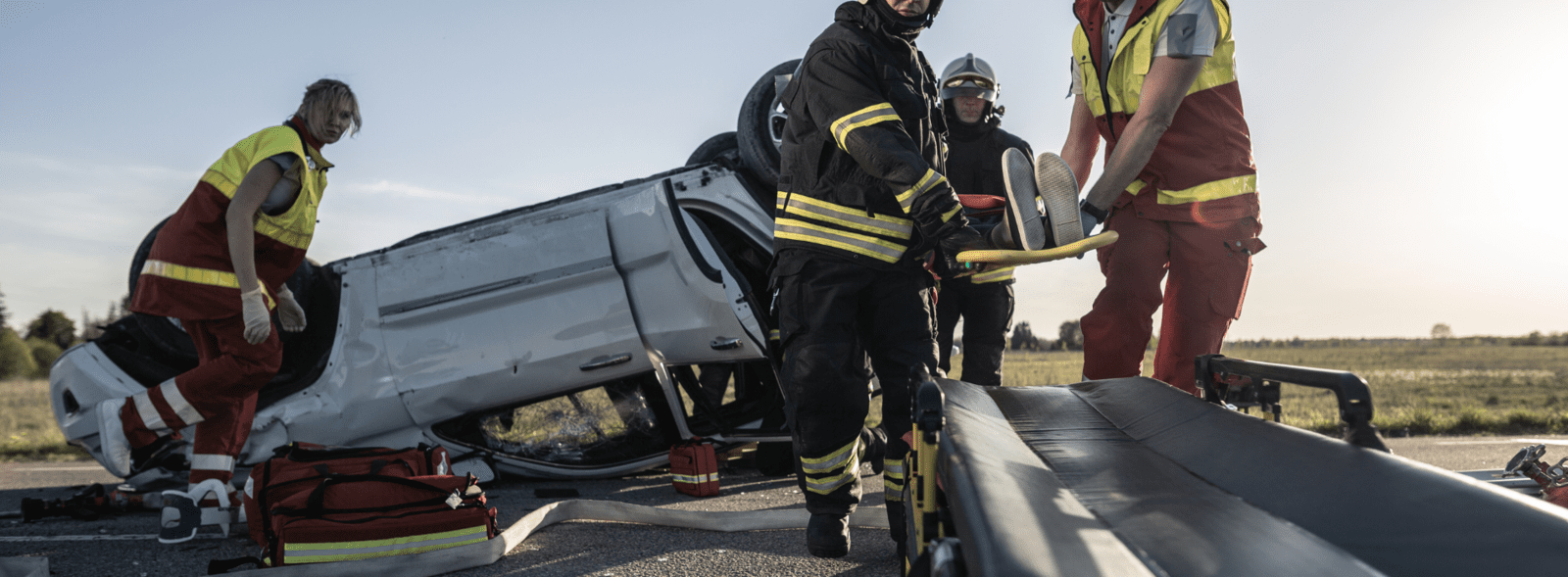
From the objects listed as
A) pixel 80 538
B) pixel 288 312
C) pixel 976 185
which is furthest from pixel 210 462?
pixel 976 185

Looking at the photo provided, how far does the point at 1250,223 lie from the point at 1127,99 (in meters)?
0.54

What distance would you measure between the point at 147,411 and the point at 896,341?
3.07m

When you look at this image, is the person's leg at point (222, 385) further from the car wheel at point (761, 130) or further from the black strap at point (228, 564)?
the car wheel at point (761, 130)

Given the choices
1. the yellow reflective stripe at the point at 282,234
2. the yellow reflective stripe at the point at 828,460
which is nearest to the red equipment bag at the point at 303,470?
the yellow reflective stripe at the point at 282,234

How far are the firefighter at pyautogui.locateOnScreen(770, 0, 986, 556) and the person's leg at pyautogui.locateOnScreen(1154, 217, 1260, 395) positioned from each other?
77 centimetres

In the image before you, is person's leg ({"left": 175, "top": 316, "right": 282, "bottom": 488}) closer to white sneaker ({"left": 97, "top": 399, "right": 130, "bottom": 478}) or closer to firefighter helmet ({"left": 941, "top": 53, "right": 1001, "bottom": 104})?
white sneaker ({"left": 97, "top": 399, "right": 130, "bottom": 478})

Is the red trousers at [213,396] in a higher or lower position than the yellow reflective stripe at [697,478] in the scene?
higher

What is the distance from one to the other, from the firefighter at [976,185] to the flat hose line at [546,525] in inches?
54.3

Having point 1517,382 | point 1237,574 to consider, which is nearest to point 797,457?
point 1237,574

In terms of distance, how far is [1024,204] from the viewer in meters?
2.29

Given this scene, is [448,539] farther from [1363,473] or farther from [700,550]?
[1363,473]

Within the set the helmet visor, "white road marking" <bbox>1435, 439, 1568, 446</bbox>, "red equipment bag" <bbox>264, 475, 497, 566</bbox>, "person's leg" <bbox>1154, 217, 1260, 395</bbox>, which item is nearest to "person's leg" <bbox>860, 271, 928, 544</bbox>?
"person's leg" <bbox>1154, 217, 1260, 395</bbox>

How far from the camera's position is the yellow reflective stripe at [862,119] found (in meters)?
2.57

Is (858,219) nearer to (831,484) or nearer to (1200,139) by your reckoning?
(831,484)
